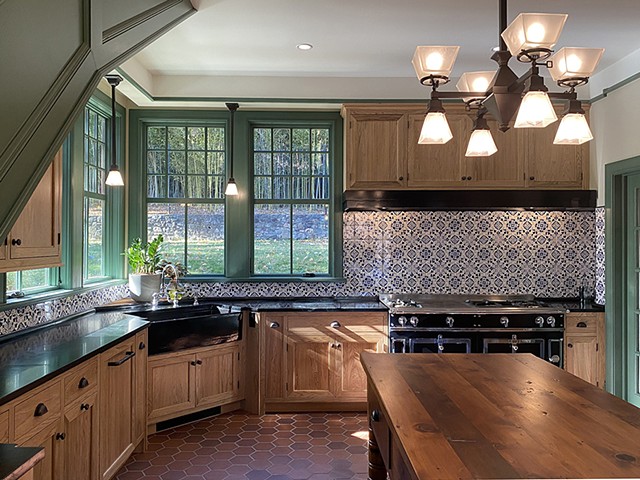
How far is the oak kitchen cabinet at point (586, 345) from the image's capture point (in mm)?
4465

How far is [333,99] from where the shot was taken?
477 cm

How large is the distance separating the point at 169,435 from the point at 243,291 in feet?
4.97

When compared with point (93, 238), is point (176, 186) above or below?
above

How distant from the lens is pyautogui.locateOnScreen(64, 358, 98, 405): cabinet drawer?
2443 millimetres

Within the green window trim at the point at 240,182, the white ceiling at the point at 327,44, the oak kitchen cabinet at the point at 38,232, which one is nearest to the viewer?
the oak kitchen cabinet at the point at 38,232

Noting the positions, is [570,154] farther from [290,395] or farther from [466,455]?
[466,455]

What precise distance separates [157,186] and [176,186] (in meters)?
0.18

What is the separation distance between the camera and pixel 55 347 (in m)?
2.76

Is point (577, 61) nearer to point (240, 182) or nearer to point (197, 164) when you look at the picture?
point (240, 182)

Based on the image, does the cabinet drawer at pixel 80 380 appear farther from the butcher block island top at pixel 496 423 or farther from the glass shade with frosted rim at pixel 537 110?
the glass shade with frosted rim at pixel 537 110

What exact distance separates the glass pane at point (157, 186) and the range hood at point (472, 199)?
5.89 ft

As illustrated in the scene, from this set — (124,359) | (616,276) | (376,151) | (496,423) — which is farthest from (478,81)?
(616,276)

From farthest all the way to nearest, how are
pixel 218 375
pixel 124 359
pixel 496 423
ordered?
pixel 218 375 → pixel 124 359 → pixel 496 423

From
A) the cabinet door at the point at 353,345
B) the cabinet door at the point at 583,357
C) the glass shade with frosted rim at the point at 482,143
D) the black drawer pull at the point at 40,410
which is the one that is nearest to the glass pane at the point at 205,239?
the cabinet door at the point at 353,345
